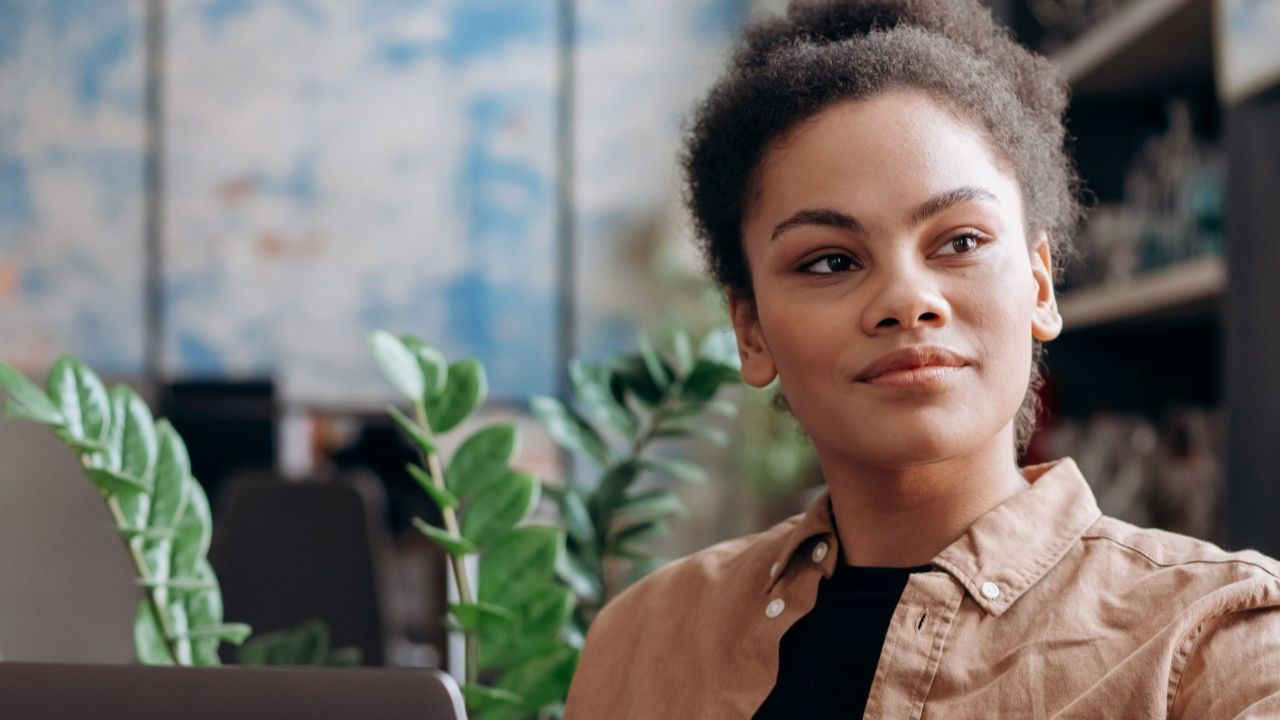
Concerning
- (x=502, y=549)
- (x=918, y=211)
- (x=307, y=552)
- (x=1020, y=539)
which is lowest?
(x=307, y=552)

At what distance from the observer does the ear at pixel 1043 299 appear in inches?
37.2

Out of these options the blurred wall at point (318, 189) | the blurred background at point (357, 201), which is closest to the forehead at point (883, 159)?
the blurred background at point (357, 201)

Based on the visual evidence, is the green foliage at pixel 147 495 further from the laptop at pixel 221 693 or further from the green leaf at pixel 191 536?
the laptop at pixel 221 693

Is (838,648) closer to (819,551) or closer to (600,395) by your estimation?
(819,551)

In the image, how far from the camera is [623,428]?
1265 mm

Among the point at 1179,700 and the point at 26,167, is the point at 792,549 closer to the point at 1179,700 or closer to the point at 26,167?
the point at 1179,700

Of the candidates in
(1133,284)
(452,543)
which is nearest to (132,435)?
(452,543)

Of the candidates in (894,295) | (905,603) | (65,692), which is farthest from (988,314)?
(65,692)

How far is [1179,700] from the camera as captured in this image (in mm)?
726

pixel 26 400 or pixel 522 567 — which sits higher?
pixel 26 400

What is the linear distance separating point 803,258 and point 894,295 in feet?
0.29

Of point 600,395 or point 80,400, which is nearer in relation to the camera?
point 80,400

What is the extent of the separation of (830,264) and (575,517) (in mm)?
492

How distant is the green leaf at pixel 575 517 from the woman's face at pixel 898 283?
0.42 m
